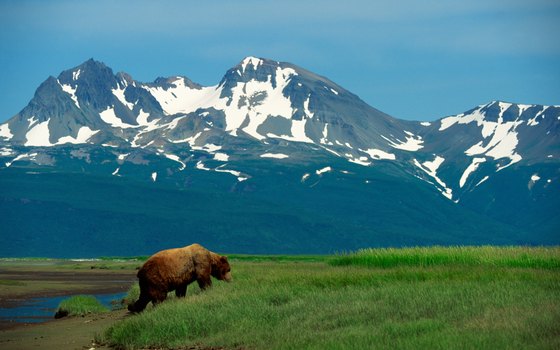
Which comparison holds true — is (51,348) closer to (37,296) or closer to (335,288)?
(335,288)

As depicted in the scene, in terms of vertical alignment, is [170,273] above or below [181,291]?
above

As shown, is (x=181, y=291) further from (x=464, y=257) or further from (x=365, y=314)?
(x=464, y=257)

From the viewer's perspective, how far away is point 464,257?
4641 centimetres

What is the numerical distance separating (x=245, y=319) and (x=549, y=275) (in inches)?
524

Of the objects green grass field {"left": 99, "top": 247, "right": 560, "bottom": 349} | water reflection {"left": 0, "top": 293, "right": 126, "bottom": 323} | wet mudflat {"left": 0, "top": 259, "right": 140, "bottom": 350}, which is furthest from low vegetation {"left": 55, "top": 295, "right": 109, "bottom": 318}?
green grass field {"left": 99, "top": 247, "right": 560, "bottom": 349}

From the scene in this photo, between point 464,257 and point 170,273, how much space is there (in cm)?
1911

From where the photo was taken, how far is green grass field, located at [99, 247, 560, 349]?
2258cm

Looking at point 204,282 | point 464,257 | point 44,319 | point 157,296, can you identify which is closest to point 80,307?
point 44,319

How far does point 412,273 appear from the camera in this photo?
119 ft

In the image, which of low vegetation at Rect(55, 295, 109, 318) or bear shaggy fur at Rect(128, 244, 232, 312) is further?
low vegetation at Rect(55, 295, 109, 318)

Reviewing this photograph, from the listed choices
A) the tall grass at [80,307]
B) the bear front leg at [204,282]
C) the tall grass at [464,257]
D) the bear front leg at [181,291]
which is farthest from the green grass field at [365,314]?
the tall grass at [80,307]

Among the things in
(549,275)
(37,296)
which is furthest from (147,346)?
(37,296)

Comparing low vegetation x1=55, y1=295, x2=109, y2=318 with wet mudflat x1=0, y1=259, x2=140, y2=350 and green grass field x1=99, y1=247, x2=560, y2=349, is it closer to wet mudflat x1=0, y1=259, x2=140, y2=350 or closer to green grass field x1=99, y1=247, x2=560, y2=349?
wet mudflat x1=0, y1=259, x2=140, y2=350

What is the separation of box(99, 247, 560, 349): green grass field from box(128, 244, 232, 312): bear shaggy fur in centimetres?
108
